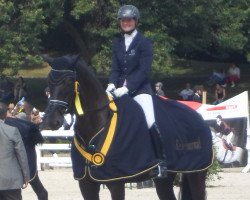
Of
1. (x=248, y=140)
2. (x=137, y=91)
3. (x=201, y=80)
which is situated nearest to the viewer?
(x=137, y=91)

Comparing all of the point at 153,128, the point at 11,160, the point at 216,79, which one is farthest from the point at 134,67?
the point at 216,79

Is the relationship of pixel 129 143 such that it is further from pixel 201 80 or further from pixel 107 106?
pixel 201 80

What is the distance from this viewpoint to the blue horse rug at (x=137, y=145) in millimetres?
9648

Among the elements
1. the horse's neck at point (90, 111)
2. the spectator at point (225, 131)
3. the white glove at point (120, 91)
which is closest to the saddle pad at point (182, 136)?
the white glove at point (120, 91)

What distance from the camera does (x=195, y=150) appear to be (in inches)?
432

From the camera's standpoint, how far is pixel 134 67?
1032 centimetres

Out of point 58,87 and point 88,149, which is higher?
point 58,87

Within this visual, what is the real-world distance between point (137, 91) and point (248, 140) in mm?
10646

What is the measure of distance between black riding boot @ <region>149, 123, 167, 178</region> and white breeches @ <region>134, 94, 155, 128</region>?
7cm

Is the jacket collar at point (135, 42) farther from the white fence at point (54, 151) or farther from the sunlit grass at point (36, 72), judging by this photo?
the sunlit grass at point (36, 72)

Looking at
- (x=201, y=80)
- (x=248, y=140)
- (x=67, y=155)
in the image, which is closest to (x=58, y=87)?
(x=248, y=140)

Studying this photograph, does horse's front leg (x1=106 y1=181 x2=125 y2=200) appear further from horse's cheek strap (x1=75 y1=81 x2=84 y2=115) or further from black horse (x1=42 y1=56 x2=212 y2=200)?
horse's cheek strap (x1=75 y1=81 x2=84 y2=115)

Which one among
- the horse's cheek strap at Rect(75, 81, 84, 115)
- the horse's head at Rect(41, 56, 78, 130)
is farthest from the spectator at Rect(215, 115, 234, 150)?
the horse's head at Rect(41, 56, 78, 130)

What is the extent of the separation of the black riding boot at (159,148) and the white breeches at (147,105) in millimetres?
69
